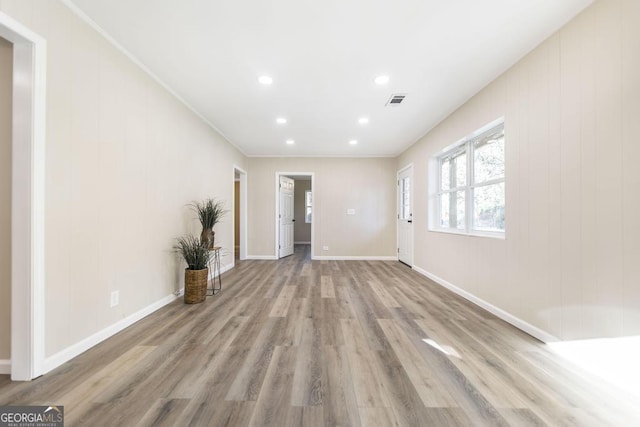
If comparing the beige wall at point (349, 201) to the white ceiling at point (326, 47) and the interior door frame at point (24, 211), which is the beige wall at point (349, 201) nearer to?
the white ceiling at point (326, 47)

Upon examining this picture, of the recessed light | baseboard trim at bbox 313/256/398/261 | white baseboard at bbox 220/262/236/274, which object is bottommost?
baseboard trim at bbox 313/256/398/261

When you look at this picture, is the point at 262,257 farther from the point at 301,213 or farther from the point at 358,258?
the point at 301,213

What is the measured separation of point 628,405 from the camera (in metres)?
1.34

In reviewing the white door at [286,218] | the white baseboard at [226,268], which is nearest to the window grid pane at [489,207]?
the white baseboard at [226,268]

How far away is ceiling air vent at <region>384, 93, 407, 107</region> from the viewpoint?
A: 297 cm

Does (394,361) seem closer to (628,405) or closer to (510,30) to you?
Result: (628,405)

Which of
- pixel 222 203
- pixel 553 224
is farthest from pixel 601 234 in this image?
pixel 222 203

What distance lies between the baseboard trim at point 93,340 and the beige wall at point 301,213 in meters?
6.87

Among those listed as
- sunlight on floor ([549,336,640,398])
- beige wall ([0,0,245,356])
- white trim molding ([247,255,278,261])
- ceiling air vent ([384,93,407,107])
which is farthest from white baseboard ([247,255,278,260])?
sunlight on floor ([549,336,640,398])

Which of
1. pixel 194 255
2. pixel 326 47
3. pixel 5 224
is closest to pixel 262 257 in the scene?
pixel 194 255

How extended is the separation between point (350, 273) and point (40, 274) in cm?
381

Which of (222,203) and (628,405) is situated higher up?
(222,203)

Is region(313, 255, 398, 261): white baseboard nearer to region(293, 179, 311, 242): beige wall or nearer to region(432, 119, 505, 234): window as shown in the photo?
region(432, 119, 505, 234): window

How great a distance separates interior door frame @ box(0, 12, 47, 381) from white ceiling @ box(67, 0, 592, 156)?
2.07 ft
